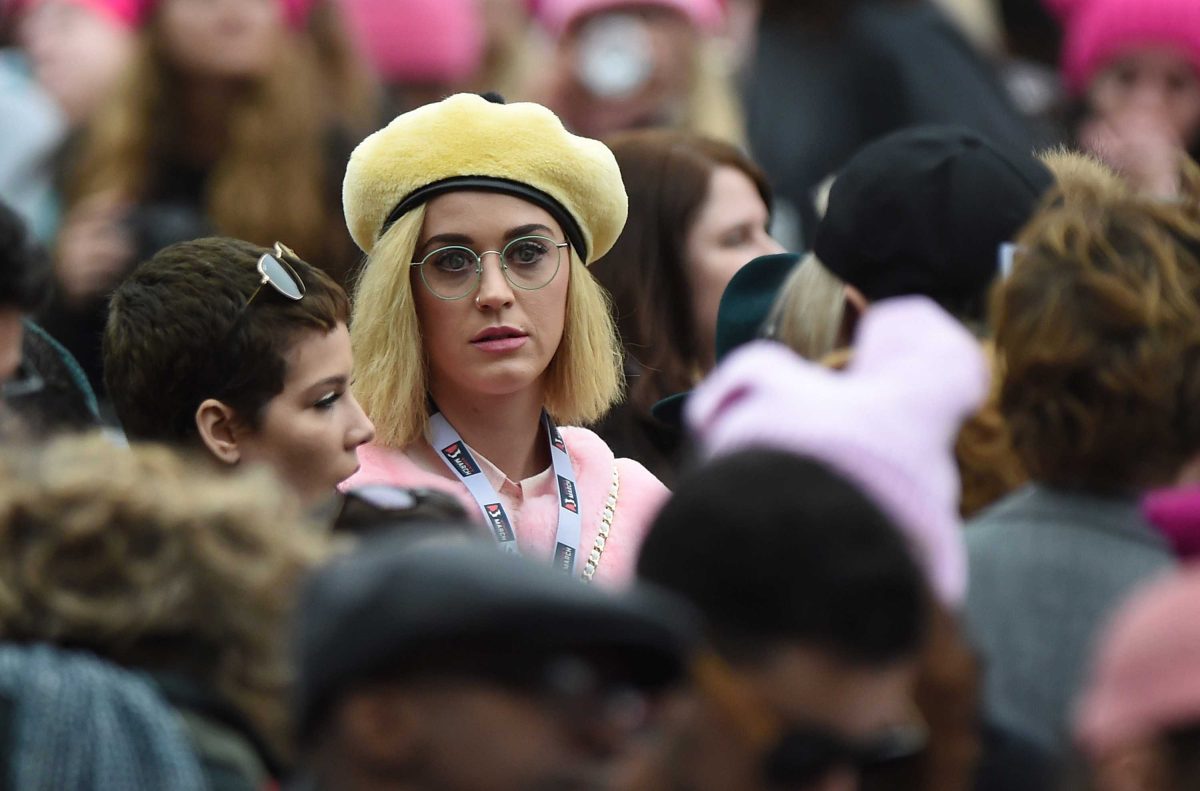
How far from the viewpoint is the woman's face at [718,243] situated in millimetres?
5297

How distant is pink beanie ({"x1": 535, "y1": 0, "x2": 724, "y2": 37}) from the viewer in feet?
24.2

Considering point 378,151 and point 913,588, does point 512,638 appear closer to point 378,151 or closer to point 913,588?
point 913,588

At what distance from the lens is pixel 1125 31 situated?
7.05 m

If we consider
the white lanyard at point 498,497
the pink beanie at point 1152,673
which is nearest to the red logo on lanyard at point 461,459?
the white lanyard at point 498,497

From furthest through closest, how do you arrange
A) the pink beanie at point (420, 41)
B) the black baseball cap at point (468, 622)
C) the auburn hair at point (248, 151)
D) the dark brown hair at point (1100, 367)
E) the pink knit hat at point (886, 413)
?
the pink beanie at point (420, 41)
the auburn hair at point (248, 151)
the dark brown hair at point (1100, 367)
the pink knit hat at point (886, 413)
the black baseball cap at point (468, 622)

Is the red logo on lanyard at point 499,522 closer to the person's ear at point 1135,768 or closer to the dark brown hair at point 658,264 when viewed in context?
the dark brown hair at point 658,264

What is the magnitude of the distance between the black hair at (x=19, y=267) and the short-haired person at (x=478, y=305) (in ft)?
2.10

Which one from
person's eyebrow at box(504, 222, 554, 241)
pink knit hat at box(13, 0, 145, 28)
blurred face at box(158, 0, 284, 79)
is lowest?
pink knit hat at box(13, 0, 145, 28)

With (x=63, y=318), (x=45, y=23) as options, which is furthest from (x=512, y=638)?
(x=45, y=23)

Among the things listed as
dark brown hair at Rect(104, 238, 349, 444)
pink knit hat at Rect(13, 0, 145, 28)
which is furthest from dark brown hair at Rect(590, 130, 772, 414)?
pink knit hat at Rect(13, 0, 145, 28)

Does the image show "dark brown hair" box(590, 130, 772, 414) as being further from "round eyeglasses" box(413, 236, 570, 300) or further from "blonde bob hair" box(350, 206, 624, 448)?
"round eyeglasses" box(413, 236, 570, 300)

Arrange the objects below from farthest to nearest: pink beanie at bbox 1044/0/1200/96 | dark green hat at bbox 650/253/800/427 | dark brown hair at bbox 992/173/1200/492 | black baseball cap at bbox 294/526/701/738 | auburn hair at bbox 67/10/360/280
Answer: pink beanie at bbox 1044/0/1200/96, auburn hair at bbox 67/10/360/280, dark green hat at bbox 650/253/800/427, dark brown hair at bbox 992/173/1200/492, black baseball cap at bbox 294/526/701/738

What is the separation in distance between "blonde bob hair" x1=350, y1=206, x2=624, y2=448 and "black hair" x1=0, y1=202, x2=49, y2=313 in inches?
25.3

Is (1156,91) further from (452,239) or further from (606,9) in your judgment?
(452,239)
